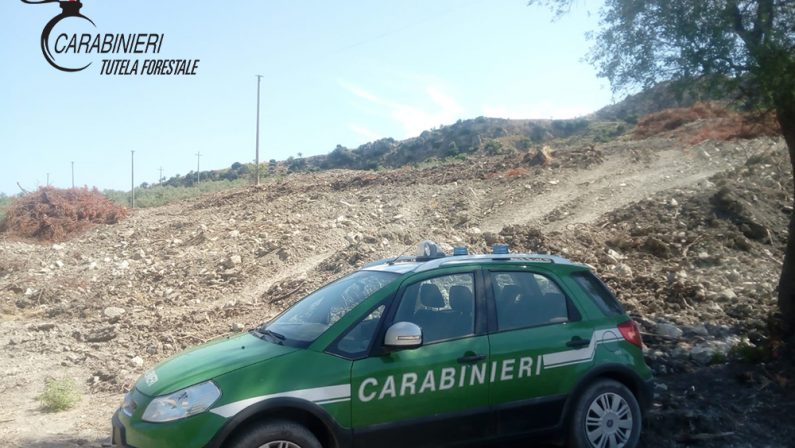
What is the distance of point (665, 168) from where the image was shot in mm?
20703

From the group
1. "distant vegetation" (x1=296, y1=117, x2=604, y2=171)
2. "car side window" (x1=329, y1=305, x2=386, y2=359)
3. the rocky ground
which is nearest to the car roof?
"car side window" (x1=329, y1=305, x2=386, y2=359)

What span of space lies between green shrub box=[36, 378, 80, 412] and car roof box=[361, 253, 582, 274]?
4.27 m

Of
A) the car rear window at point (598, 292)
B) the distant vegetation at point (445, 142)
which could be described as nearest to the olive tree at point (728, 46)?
the car rear window at point (598, 292)

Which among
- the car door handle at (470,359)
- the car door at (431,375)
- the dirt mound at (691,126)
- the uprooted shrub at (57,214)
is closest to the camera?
the car door at (431,375)

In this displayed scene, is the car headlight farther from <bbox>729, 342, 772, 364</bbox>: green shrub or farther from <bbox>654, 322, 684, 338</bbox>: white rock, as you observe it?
<bbox>654, 322, 684, 338</bbox>: white rock

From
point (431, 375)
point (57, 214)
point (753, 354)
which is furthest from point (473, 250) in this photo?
point (57, 214)

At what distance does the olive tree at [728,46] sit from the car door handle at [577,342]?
3.86 m

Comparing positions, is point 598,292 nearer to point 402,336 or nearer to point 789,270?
point 402,336

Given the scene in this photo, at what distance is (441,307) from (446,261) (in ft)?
1.22

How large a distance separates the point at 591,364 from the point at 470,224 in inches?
518

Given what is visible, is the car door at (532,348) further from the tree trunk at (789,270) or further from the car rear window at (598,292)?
the tree trunk at (789,270)

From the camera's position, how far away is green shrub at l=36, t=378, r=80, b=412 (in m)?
7.59

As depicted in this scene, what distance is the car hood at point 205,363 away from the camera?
4.35 meters

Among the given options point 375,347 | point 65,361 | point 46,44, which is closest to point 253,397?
point 375,347
